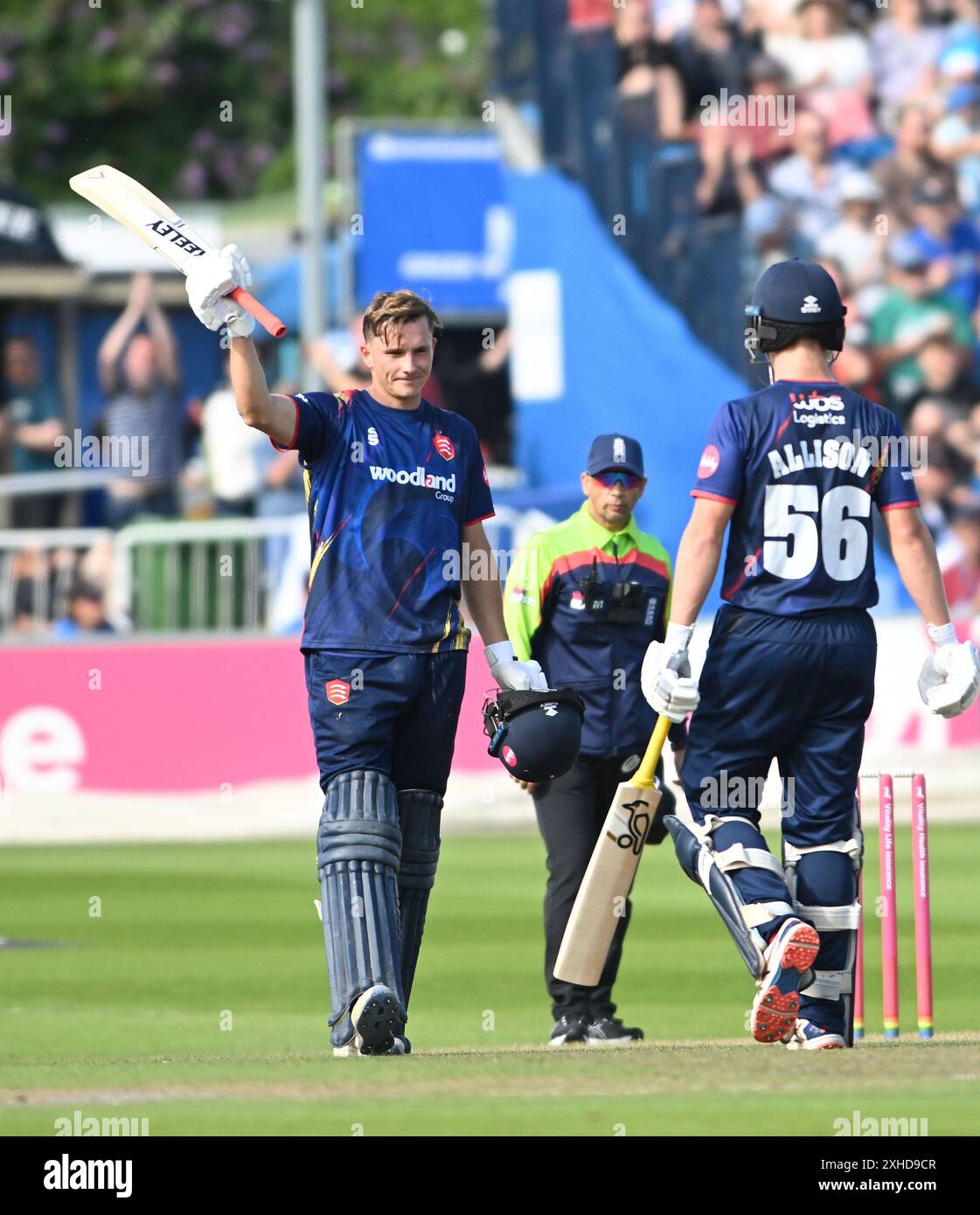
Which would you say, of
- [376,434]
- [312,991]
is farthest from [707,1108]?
[312,991]

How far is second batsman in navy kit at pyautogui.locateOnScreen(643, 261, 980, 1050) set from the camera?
310 inches

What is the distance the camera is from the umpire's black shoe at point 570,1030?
934 centimetres

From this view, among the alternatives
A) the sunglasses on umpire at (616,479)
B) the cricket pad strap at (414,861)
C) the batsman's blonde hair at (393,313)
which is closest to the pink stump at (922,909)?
the cricket pad strap at (414,861)

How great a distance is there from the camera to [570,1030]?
9375 millimetres

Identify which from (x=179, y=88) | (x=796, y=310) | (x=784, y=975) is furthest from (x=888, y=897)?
(x=179, y=88)

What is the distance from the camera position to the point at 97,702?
690 inches

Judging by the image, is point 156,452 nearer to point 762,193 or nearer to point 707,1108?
point 762,193

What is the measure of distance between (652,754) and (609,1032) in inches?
55.4

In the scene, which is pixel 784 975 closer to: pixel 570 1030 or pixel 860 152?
pixel 570 1030

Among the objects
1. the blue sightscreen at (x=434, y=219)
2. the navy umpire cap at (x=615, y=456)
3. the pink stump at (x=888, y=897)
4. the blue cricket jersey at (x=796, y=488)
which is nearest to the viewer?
the blue cricket jersey at (x=796, y=488)

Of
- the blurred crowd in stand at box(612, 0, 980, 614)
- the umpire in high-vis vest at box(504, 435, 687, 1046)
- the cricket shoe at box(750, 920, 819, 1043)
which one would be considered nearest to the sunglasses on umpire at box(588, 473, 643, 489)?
the umpire in high-vis vest at box(504, 435, 687, 1046)

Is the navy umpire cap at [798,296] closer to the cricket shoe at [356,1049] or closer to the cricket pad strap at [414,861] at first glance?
the cricket pad strap at [414,861]

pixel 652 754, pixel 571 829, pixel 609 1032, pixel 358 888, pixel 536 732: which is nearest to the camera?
pixel 358 888

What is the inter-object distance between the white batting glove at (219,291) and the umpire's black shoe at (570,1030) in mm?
3089
